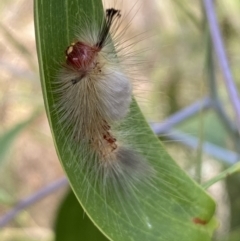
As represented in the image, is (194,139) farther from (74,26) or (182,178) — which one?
(74,26)

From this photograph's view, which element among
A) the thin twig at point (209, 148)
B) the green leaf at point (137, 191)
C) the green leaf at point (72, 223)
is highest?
the green leaf at point (137, 191)

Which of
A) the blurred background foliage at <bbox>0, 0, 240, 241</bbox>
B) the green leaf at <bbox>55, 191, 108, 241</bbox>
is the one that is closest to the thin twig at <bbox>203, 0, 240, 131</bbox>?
the blurred background foliage at <bbox>0, 0, 240, 241</bbox>

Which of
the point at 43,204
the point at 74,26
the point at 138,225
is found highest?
the point at 74,26

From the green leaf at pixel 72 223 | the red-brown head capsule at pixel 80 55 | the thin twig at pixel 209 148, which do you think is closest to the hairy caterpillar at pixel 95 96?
the red-brown head capsule at pixel 80 55

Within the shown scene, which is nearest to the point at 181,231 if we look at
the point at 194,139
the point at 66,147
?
the point at 66,147

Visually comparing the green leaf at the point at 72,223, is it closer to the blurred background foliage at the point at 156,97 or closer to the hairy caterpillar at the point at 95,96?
the blurred background foliage at the point at 156,97

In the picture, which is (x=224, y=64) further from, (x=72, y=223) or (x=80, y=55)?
(x=72, y=223)

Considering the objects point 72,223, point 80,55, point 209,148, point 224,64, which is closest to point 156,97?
point 209,148

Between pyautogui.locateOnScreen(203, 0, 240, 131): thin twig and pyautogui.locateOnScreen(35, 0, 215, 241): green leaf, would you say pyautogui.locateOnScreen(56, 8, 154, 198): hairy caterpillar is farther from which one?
pyautogui.locateOnScreen(203, 0, 240, 131): thin twig
